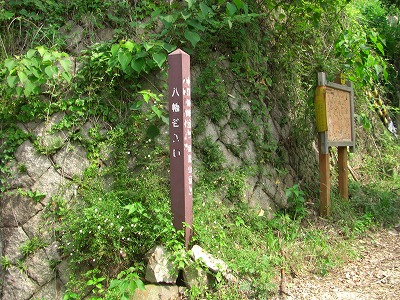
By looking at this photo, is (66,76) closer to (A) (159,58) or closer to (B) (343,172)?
(A) (159,58)

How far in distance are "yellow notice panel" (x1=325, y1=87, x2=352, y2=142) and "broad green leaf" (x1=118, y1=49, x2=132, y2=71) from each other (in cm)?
259

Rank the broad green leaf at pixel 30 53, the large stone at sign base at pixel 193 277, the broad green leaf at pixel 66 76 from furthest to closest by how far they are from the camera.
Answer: the broad green leaf at pixel 66 76 < the broad green leaf at pixel 30 53 < the large stone at sign base at pixel 193 277

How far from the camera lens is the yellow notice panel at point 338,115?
5656mm

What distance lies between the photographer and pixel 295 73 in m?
6.50

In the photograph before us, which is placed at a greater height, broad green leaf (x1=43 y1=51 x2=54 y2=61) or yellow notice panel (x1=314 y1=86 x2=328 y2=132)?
broad green leaf (x1=43 y1=51 x2=54 y2=61)

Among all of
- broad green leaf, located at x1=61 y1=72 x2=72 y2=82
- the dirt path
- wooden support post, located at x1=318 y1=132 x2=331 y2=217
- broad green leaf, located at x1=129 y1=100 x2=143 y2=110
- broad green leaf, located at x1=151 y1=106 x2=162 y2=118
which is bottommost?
the dirt path

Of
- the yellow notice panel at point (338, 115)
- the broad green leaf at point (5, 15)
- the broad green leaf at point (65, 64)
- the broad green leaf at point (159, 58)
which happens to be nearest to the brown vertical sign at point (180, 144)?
the broad green leaf at point (159, 58)

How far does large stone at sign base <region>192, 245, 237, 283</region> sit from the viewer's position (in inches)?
151

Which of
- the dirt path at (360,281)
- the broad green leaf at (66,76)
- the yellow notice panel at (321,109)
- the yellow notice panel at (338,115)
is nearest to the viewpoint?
the dirt path at (360,281)

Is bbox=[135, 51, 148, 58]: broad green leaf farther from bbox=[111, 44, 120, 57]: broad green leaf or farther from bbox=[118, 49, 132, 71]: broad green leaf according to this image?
bbox=[111, 44, 120, 57]: broad green leaf

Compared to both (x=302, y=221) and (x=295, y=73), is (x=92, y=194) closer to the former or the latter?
(x=302, y=221)

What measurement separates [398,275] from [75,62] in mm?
4111

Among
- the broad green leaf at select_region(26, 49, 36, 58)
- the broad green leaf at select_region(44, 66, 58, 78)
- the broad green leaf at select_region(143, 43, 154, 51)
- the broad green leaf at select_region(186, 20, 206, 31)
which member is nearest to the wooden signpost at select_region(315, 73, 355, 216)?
the broad green leaf at select_region(186, 20, 206, 31)

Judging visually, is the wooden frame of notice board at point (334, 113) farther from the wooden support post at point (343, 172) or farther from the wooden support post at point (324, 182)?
the wooden support post at point (343, 172)
